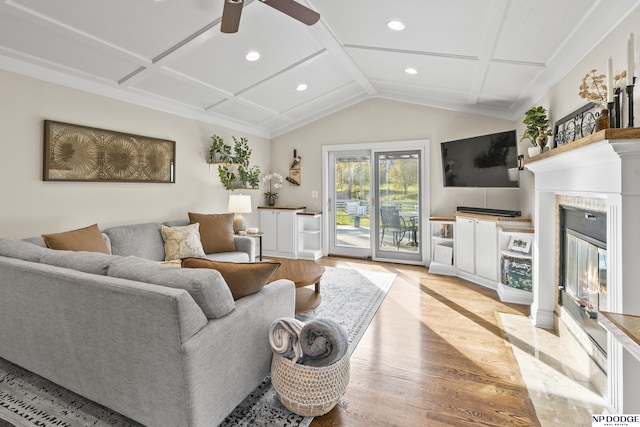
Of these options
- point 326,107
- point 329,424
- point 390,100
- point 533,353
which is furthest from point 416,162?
point 329,424

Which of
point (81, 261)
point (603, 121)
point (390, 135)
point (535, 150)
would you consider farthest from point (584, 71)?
point (81, 261)

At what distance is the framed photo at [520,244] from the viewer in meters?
3.53

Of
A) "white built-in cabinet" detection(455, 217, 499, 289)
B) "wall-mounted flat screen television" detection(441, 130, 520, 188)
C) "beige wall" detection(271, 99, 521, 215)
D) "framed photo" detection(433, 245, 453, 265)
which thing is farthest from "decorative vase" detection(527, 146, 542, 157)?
"framed photo" detection(433, 245, 453, 265)

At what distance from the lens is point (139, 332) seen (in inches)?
58.6

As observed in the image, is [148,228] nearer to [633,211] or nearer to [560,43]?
[633,211]

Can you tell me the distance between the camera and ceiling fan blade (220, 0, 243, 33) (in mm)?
1940

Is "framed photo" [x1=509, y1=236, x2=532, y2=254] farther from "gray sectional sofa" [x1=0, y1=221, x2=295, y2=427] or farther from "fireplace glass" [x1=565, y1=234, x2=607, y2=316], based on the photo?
"gray sectional sofa" [x1=0, y1=221, x2=295, y2=427]

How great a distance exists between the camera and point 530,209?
12.5 feet

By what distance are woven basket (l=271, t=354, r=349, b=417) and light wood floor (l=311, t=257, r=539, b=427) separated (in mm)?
97

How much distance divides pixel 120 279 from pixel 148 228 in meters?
2.22

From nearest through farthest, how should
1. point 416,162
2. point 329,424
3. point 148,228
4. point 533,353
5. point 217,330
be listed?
1. point 217,330
2. point 329,424
3. point 533,353
4. point 148,228
5. point 416,162

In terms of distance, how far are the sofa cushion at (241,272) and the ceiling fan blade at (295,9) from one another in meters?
1.63

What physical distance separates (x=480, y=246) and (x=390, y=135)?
7.72 ft

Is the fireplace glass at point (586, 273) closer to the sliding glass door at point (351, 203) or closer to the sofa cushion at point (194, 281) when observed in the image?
the sofa cushion at point (194, 281)
